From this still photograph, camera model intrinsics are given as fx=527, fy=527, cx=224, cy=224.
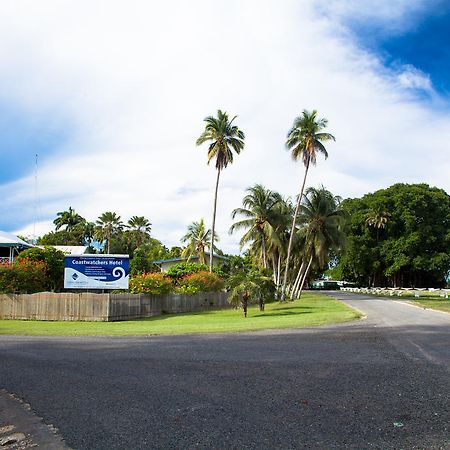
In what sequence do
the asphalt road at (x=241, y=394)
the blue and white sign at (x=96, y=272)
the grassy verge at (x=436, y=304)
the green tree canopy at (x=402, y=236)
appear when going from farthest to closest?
the green tree canopy at (x=402, y=236) → the blue and white sign at (x=96, y=272) → the grassy verge at (x=436, y=304) → the asphalt road at (x=241, y=394)

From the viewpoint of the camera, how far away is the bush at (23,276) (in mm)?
30734

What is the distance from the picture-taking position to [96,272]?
32.2 metres

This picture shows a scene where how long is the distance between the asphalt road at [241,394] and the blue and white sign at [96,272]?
18150mm

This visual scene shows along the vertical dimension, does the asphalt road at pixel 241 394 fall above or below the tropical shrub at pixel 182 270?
below

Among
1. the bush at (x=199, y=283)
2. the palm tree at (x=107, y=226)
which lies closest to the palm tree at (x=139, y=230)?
the palm tree at (x=107, y=226)

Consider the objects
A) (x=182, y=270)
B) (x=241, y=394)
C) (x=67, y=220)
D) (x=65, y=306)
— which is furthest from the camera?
(x=67, y=220)

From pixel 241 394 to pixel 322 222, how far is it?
43.7 meters

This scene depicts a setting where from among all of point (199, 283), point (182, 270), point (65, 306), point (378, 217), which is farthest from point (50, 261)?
point (378, 217)

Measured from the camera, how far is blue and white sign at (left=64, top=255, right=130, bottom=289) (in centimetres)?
3206

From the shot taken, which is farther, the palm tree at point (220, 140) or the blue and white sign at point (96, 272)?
the palm tree at point (220, 140)

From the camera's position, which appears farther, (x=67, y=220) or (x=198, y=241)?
(x=67, y=220)

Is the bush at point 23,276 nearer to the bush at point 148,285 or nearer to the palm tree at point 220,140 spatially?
the bush at point 148,285

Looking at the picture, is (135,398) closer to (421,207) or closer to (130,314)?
(130,314)

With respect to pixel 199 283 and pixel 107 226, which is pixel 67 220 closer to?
pixel 107 226
